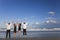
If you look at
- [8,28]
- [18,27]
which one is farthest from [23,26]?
[8,28]

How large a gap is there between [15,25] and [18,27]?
37 centimetres

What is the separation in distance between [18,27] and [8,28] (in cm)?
103

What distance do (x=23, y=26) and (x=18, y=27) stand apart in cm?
63

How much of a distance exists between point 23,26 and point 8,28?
1626mm

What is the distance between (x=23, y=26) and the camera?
16625 millimetres

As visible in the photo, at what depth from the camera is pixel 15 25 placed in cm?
1622

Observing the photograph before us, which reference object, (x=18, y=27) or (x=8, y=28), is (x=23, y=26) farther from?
(x=8, y=28)

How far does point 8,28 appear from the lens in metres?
16.0

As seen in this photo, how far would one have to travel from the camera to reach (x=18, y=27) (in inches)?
640
